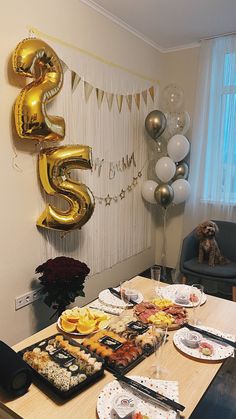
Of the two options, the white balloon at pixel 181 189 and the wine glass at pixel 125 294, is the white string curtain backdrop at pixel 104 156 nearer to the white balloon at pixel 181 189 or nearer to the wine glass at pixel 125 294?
the white balloon at pixel 181 189

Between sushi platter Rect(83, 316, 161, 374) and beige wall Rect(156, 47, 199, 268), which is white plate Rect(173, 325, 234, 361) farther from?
beige wall Rect(156, 47, 199, 268)

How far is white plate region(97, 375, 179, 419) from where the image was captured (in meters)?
0.95

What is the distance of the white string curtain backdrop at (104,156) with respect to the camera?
95.7 inches

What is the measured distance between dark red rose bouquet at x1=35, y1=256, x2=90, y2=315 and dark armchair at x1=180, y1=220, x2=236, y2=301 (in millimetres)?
1122

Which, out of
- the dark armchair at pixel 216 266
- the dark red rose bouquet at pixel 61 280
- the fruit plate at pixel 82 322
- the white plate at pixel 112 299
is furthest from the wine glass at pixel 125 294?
the dark armchair at pixel 216 266

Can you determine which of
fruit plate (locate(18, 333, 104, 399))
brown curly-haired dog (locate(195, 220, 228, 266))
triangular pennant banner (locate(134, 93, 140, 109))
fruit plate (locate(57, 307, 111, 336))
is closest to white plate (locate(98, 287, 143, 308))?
fruit plate (locate(57, 307, 111, 336))

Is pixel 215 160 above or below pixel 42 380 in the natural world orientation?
above

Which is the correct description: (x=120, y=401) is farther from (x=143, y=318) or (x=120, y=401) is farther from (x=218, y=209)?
(x=218, y=209)

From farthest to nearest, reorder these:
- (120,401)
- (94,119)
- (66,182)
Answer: (94,119) < (66,182) < (120,401)

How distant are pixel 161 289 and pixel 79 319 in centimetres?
59

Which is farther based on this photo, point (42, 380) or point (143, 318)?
point (143, 318)

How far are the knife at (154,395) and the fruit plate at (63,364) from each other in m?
0.10

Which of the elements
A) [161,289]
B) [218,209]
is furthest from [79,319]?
[218,209]

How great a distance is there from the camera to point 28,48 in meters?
1.90
